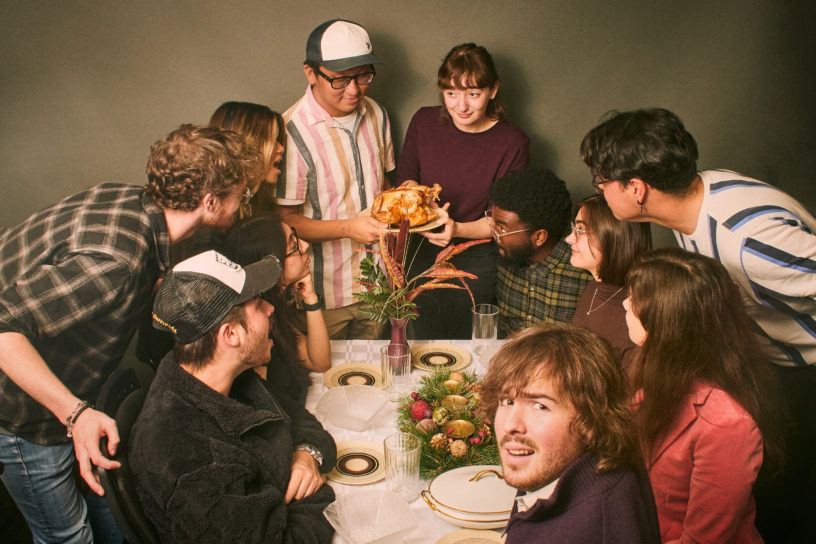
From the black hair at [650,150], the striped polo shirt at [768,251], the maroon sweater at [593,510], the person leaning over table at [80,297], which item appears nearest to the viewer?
the maroon sweater at [593,510]

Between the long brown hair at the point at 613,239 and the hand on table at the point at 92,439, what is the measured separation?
186cm

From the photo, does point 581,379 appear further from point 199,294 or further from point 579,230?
point 579,230

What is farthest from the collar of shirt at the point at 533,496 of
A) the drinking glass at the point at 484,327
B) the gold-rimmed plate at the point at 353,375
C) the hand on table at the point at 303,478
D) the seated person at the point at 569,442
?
the drinking glass at the point at 484,327

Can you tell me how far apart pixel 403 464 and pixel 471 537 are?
25 centimetres

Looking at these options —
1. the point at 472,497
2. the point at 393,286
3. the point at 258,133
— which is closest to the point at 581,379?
the point at 472,497

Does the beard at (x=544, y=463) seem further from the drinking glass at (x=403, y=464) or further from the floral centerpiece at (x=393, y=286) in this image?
the floral centerpiece at (x=393, y=286)

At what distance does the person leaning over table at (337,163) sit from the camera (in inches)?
108

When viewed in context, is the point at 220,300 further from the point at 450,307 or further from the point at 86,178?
the point at 86,178

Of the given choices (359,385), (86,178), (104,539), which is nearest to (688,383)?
(359,385)

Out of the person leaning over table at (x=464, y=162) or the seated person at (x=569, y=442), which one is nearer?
the seated person at (x=569, y=442)

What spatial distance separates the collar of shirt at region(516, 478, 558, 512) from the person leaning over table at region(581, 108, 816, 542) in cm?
113

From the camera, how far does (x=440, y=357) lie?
7.77 feet

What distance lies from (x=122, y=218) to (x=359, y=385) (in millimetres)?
977

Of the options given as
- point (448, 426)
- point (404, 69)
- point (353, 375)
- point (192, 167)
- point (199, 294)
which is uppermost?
point (404, 69)
